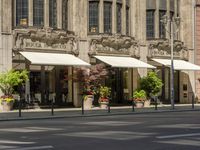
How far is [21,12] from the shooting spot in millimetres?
40594

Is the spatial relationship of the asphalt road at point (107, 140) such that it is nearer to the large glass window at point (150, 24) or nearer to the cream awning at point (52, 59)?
the cream awning at point (52, 59)

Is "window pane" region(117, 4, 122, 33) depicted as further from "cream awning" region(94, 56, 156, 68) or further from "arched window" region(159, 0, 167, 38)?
"arched window" region(159, 0, 167, 38)

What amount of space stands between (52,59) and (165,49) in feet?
50.1

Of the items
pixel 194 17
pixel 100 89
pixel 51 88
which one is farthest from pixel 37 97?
pixel 194 17

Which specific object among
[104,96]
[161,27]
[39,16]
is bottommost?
[104,96]

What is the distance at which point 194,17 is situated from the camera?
53875mm

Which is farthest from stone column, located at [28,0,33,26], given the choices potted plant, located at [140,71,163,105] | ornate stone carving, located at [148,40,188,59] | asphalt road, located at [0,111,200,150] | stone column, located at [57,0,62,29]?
asphalt road, located at [0,111,200,150]

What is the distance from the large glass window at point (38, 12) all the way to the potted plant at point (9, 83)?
4.77 metres

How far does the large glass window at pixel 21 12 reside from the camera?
4050 cm

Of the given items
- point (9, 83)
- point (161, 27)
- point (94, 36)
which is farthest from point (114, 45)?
point (9, 83)

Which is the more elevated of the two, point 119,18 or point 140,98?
point 119,18

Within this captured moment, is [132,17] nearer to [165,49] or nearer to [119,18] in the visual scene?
[119,18]

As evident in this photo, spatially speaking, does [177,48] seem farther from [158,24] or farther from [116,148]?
[116,148]

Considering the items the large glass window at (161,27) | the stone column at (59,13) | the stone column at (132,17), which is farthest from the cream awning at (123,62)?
the large glass window at (161,27)
